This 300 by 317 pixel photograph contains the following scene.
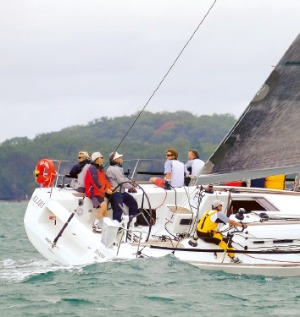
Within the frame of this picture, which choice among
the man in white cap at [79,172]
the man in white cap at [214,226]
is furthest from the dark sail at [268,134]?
the man in white cap at [79,172]

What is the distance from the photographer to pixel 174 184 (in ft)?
53.6

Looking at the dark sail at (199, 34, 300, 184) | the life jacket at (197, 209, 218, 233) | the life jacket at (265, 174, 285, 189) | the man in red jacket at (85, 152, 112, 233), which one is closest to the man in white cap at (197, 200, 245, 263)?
the life jacket at (197, 209, 218, 233)

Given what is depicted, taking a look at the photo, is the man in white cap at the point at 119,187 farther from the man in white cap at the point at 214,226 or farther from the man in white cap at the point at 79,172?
the man in white cap at the point at 214,226

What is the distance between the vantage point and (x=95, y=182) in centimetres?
1509

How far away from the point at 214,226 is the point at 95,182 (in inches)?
77.5

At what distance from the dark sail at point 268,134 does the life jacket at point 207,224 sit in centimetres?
116

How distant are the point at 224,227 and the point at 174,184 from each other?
8.23ft

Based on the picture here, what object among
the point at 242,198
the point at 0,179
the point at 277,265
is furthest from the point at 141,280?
the point at 0,179

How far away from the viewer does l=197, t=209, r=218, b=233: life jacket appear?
13.8m

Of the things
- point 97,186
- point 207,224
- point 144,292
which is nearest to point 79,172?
point 97,186

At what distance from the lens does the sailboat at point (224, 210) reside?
1266 centimetres

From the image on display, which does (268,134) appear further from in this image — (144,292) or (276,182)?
(276,182)

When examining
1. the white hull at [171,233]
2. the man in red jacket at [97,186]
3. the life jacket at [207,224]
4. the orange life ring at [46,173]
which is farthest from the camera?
the orange life ring at [46,173]

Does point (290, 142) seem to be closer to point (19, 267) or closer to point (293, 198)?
point (293, 198)
